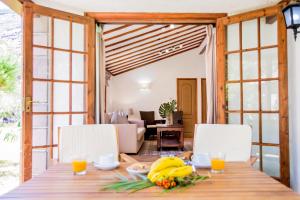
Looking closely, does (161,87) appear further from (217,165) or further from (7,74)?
(217,165)

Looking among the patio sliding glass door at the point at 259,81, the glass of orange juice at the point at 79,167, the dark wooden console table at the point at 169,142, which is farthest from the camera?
the dark wooden console table at the point at 169,142

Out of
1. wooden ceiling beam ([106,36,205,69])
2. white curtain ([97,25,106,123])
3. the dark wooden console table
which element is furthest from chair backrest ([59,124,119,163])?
wooden ceiling beam ([106,36,205,69])

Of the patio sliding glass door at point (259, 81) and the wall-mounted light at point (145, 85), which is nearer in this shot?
the patio sliding glass door at point (259, 81)

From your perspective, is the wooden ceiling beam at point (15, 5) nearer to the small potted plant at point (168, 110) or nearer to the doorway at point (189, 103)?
the small potted plant at point (168, 110)

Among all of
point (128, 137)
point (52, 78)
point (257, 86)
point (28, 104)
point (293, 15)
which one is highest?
point (293, 15)

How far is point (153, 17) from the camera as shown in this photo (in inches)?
129

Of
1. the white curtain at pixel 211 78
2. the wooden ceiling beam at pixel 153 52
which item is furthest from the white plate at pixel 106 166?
the wooden ceiling beam at pixel 153 52

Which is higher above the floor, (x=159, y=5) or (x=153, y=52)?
(x=153, y=52)

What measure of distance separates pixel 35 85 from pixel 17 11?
897 mm

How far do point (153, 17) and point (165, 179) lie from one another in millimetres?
2593

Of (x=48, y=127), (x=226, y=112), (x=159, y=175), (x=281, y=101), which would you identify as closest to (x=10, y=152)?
(x=48, y=127)

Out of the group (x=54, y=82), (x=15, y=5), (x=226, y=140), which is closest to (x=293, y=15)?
(x=226, y=140)

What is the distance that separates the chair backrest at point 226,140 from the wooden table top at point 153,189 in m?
0.70

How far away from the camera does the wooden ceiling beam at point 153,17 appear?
3254 mm
